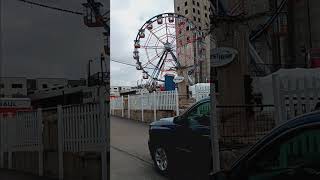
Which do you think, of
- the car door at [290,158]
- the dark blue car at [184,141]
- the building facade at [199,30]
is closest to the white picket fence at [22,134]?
the dark blue car at [184,141]

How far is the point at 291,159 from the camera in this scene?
222 centimetres

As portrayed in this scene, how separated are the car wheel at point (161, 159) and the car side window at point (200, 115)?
234mm

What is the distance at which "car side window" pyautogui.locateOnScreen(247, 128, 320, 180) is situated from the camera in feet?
6.84

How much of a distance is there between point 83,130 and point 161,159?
49 cm

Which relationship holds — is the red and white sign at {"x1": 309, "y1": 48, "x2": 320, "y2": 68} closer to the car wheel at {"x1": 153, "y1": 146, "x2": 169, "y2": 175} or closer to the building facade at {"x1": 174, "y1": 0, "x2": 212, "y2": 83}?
the building facade at {"x1": 174, "y1": 0, "x2": 212, "y2": 83}

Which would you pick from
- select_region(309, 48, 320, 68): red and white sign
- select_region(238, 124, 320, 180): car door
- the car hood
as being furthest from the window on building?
select_region(309, 48, 320, 68): red and white sign

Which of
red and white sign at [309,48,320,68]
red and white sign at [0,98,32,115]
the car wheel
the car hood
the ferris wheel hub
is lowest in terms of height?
the car wheel

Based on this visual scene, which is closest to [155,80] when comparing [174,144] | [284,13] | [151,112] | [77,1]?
[151,112]

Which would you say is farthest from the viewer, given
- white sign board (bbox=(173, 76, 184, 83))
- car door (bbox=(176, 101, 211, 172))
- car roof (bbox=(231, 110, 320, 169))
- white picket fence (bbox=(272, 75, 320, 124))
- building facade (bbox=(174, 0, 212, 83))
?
white picket fence (bbox=(272, 75, 320, 124))

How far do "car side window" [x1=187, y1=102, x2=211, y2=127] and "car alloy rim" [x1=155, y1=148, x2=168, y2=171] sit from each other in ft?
0.79

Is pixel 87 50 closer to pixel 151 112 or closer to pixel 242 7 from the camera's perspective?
pixel 151 112

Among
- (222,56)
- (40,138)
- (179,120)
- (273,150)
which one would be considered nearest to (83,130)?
(40,138)

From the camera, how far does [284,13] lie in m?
3.43

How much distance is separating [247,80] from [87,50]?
98cm
